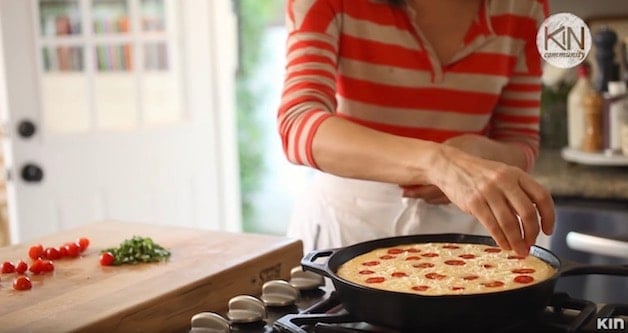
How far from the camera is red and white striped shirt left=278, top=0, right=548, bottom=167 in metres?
1.23

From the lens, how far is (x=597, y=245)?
1517mm

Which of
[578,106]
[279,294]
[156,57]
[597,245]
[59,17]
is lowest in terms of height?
[597,245]

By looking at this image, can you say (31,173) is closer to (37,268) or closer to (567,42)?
(37,268)

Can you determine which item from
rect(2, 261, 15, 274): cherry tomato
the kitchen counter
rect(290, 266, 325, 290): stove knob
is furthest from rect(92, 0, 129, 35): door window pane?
rect(290, 266, 325, 290): stove knob

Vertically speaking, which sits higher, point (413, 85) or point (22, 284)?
point (413, 85)

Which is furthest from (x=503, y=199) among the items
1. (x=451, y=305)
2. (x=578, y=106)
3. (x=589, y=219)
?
(x=578, y=106)

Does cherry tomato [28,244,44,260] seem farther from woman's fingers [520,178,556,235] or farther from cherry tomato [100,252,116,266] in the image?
woman's fingers [520,178,556,235]

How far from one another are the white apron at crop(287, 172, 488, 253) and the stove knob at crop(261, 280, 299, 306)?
353 millimetres

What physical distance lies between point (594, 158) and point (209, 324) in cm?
120

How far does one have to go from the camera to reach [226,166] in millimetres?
2842

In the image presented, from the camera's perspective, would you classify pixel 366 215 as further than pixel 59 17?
No

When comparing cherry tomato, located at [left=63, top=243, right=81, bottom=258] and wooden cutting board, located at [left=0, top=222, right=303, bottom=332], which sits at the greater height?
cherry tomato, located at [left=63, top=243, right=81, bottom=258]

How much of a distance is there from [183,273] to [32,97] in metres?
1.52

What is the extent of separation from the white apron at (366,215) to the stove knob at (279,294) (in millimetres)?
353
